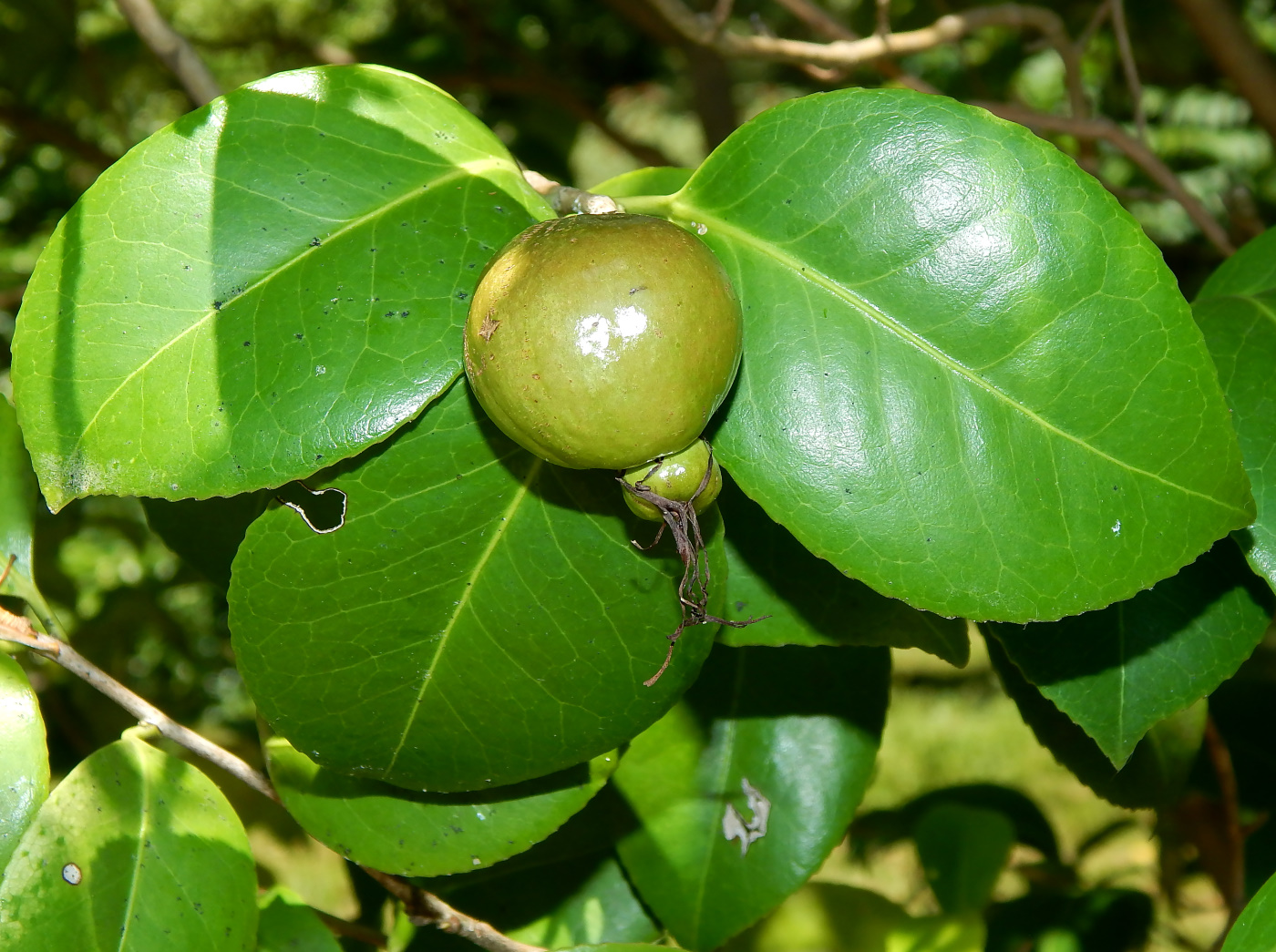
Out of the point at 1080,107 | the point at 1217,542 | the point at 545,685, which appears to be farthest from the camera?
the point at 1080,107

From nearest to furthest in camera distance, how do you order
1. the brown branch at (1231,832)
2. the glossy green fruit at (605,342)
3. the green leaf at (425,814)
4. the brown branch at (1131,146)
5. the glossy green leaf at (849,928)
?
the glossy green fruit at (605,342)
the green leaf at (425,814)
the glossy green leaf at (849,928)
the brown branch at (1131,146)
the brown branch at (1231,832)

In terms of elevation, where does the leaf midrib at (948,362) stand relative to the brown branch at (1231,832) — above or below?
above

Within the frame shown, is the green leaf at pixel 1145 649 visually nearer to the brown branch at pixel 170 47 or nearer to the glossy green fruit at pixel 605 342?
the glossy green fruit at pixel 605 342

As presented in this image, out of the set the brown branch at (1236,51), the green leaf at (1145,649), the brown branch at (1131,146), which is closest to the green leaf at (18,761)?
the green leaf at (1145,649)

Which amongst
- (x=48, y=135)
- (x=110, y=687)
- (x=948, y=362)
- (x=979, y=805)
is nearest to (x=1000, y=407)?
(x=948, y=362)

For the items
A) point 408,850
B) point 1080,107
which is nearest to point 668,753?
point 408,850

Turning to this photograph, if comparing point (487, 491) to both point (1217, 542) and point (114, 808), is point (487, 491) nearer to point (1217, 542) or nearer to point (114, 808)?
point (114, 808)

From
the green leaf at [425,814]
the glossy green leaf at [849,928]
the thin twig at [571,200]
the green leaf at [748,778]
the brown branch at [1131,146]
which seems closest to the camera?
the thin twig at [571,200]

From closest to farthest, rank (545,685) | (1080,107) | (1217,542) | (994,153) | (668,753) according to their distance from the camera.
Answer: (994,153)
(545,685)
(1217,542)
(668,753)
(1080,107)
